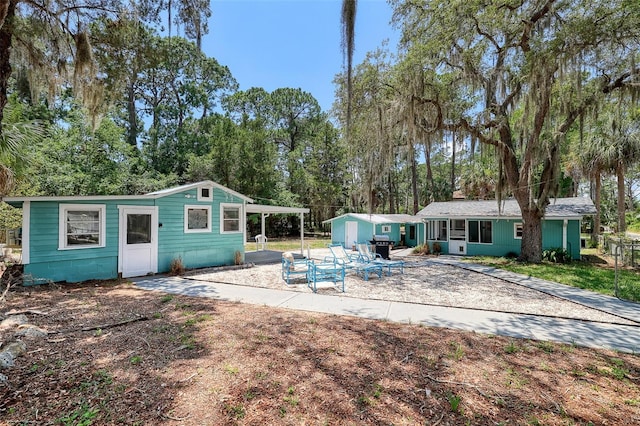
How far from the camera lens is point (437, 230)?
16.4 metres

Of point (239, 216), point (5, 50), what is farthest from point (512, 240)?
point (5, 50)

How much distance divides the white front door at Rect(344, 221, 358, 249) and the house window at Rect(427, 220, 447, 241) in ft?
14.6

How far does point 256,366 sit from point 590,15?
11200 mm

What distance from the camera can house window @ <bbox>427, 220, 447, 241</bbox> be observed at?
1612 centimetres

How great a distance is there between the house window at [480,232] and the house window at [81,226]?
51.5 ft

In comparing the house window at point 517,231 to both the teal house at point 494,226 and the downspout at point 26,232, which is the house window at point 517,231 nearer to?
the teal house at point 494,226

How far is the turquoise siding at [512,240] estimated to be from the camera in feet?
42.3

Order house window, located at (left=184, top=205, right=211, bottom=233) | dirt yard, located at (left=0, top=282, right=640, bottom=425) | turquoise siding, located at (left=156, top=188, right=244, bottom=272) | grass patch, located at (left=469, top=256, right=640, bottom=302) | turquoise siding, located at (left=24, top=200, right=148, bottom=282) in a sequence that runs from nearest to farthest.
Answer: dirt yard, located at (left=0, top=282, right=640, bottom=425)
turquoise siding, located at (left=24, top=200, right=148, bottom=282)
grass patch, located at (left=469, top=256, right=640, bottom=302)
turquoise siding, located at (left=156, top=188, right=244, bottom=272)
house window, located at (left=184, top=205, right=211, bottom=233)

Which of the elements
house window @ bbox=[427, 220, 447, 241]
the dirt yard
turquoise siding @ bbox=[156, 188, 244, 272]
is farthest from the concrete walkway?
house window @ bbox=[427, 220, 447, 241]

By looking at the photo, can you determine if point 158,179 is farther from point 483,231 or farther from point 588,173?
point 588,173

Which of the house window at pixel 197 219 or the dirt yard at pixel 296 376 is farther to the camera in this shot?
the house window at pixel 197 219

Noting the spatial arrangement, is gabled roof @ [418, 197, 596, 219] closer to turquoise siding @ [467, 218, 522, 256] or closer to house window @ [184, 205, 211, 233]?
turquoise siding @ [467, 218, 522, 256]

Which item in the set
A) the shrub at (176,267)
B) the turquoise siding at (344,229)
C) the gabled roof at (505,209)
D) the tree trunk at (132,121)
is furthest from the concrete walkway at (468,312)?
the tree trunk at (132,121)

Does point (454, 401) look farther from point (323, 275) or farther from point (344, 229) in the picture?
point (344, 229)
